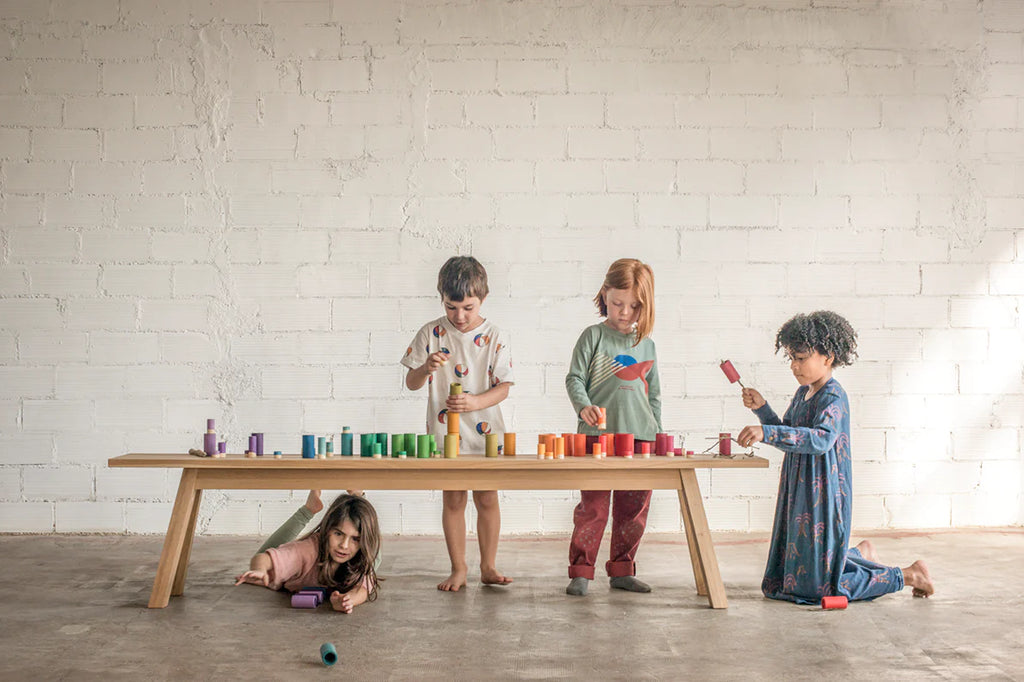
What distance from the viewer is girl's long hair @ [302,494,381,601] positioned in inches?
148

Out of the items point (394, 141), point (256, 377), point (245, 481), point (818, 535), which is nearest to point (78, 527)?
point (256, 377)

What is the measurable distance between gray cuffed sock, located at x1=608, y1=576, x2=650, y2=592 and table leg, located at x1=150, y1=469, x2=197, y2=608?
162 cm

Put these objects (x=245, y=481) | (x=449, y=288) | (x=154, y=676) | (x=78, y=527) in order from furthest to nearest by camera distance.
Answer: (x=78, y=527) → (x=449, y=288) → (x=245, y=481) → (x=154, y=676)

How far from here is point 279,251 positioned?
534 centimetres

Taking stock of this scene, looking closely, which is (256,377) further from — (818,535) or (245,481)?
(818,535)

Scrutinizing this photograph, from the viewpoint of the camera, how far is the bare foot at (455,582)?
13.1ft

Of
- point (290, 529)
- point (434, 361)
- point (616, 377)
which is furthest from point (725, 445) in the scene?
point (290, 529)

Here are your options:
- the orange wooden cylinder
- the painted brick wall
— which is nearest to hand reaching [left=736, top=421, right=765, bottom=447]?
the orange wooden cylinder

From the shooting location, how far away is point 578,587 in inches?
155

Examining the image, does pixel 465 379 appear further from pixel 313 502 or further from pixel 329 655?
pixel 329 655

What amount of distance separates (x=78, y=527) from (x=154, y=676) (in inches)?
106

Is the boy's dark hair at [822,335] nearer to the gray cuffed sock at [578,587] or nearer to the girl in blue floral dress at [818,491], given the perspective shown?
the girl in blue floral dress at [818,491]

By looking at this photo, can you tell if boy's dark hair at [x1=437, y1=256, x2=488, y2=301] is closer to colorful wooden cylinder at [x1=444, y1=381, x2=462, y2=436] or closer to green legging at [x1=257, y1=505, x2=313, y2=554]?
colorful wooden cylinder at [x1=444, y1=381, x2=462, y2=436]

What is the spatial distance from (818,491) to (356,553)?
5.52 ft
